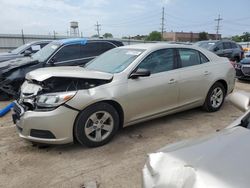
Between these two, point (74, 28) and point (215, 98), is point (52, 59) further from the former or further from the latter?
point (74, 28)

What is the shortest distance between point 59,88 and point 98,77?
604 mm

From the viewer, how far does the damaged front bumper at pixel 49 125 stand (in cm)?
344

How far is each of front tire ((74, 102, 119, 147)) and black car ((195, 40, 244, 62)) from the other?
9.73 m

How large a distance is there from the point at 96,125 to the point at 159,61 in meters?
1.69

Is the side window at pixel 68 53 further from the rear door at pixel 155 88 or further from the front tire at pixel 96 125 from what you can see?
the front tire at pixel 96 125

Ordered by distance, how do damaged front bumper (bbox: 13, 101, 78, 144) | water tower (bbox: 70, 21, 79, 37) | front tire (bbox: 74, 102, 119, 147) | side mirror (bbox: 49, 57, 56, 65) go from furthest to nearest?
water tower (bbox: 70, 21, 79, 37)
side mirror (bbox: 49, 57, 56, 65)
front tire (bbox: 74, 102, 119, 147)
damaged front bumper (bbox: 13, 101, 78, 144)

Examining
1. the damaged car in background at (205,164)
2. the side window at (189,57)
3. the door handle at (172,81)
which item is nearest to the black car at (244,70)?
the side window at (189,57)

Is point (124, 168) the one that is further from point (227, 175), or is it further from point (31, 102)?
point (227, 175)

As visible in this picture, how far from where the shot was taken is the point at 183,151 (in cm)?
171

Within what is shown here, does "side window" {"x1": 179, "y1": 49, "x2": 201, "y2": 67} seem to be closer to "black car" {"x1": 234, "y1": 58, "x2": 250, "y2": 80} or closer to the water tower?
"black car" {"x1": 234, "y1": 58, "x2": 250, "y2": 80}

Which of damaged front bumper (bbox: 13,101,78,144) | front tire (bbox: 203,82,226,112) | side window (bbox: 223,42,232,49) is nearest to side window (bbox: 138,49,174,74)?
front tire (bbox: 203,82,226,112)

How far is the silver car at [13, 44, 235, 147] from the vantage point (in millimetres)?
3510

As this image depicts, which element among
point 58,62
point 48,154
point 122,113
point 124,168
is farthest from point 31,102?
A: point 58,62

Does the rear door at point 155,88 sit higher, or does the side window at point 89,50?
the side window at point 89,50
